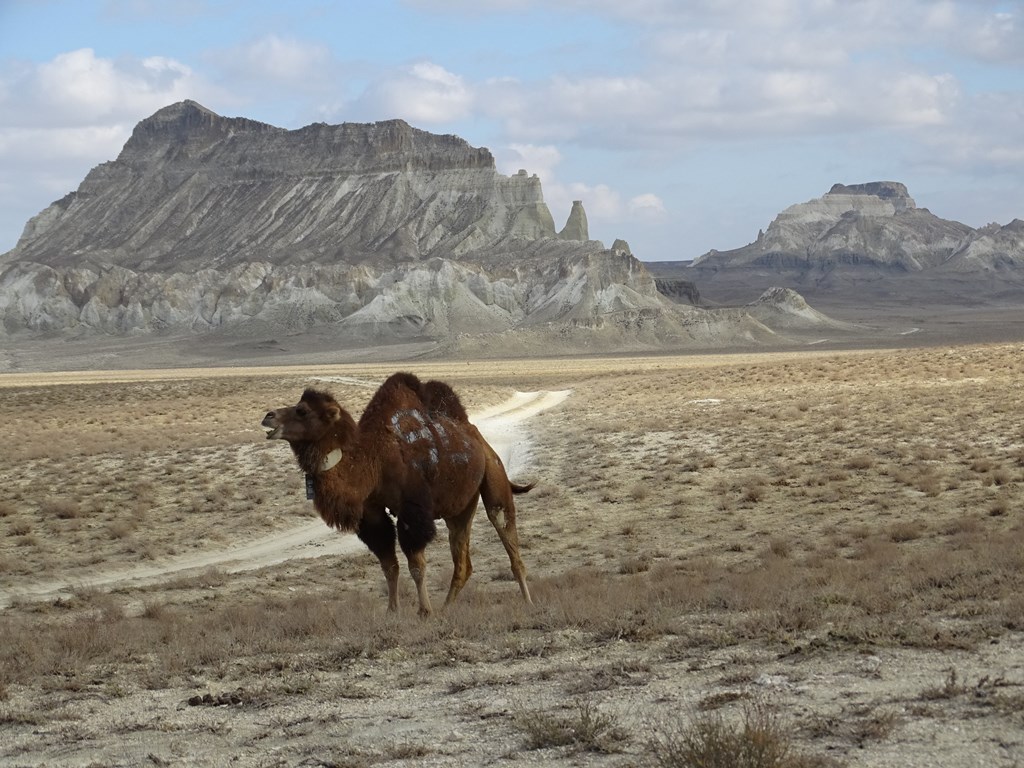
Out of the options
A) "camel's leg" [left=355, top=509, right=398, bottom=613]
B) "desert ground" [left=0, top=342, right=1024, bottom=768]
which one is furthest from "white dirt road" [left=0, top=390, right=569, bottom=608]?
"camel's leg" [left=355, top=509, right=398, bottom=613]

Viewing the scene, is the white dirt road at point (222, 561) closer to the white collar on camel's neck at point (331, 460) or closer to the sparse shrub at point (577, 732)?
the white collar on camel's neck at point (331, 460)

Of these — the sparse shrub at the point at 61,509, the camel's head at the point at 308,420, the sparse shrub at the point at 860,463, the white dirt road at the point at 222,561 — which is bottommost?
the white dirt road at the point at 222,561

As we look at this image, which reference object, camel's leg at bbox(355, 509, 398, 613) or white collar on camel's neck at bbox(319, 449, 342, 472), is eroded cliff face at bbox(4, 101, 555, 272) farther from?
white collar on camel's neck at bbox(319, 449, 342, 472)

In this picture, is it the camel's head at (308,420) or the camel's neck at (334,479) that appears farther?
the camel's neck at (334,479)

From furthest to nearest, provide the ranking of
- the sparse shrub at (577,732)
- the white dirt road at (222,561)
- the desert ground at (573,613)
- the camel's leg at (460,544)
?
the white dirt road at (222,561) < the camel's leg at (460,544) < the desert ground at (573,613) < the sparse shrub at (577,732)

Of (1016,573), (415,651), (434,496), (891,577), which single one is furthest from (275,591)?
(1016,573)

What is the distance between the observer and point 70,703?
8492 mm

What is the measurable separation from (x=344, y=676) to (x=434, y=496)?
3.13 meters

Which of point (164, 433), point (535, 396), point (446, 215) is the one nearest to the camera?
point (164, 433)

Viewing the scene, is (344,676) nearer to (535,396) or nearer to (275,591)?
(275,591)

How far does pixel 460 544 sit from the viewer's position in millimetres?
12000

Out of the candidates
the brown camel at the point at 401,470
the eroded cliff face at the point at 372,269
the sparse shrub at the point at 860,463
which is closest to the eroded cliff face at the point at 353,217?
the eroded cliff face at the point at 372,269

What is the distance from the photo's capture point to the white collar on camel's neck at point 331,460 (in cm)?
1087

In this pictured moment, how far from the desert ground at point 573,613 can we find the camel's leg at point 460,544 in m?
0.37
